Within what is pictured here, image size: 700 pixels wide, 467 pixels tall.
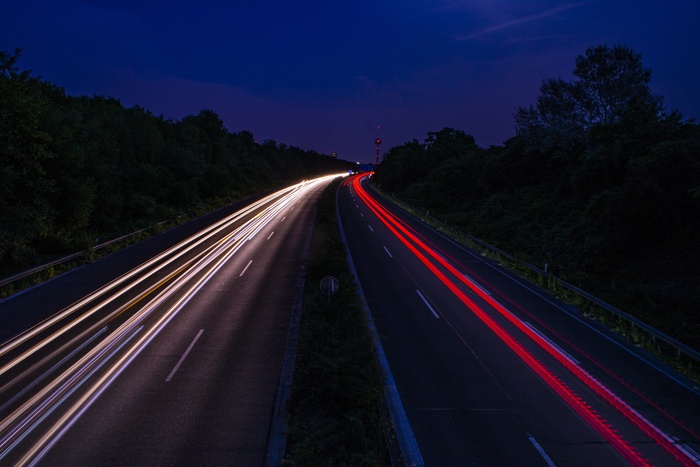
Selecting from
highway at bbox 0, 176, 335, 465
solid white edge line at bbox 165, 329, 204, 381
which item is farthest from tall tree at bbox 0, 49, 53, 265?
solid white edge line at bbox 165, 329, 204, 381

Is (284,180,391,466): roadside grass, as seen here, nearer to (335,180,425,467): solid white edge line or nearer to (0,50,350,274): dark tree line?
(335,180,425,467): solid white edge line

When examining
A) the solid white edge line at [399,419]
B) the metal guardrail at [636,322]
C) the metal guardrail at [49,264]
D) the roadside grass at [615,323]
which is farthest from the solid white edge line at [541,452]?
the metal guardrail at [49,264]

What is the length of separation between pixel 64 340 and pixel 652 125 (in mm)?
32403

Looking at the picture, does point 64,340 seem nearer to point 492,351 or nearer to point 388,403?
point 388,403

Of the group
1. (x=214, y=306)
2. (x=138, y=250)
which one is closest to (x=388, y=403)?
(x=214, y=306)

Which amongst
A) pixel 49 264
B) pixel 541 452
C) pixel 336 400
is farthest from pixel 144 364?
pixel 49 264

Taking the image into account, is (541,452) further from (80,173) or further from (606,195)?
(80,173)

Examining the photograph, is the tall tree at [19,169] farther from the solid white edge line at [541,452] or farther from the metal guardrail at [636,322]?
the metal guardrail at [636,322]

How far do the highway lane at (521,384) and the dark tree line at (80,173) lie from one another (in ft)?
57.4

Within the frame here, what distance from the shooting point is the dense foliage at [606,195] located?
20.2 m

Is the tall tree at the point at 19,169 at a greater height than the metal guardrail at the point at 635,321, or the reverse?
the tall tree at the point at 19,169

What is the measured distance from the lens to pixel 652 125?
89.7ft

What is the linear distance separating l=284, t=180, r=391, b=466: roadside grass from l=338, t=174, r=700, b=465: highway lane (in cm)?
101

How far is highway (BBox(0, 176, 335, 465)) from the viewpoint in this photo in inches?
309
